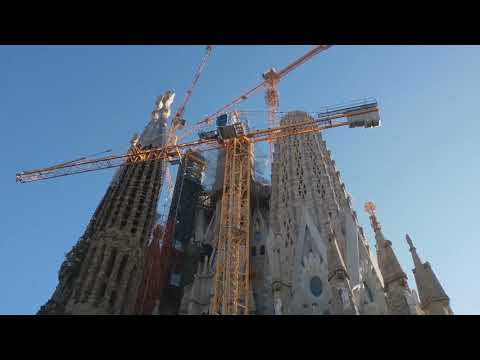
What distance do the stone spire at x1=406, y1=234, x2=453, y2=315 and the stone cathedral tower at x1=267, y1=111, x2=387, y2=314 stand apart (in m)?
2.85

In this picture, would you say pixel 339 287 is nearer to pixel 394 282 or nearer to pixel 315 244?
pixel 394 282

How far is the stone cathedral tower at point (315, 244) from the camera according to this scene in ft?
70.8

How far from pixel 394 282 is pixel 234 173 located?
1473cm

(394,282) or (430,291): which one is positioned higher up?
(394,282)

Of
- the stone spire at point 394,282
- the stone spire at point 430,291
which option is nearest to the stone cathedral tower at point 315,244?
the stone spire at point 394,282

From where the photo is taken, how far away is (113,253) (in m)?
30.2

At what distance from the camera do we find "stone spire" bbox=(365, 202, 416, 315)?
59.6 ft

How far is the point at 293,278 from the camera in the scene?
24453 mm

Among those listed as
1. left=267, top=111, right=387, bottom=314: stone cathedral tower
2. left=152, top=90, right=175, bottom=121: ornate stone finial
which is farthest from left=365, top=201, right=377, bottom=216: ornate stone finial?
left=152, top=90, right=175, bottom=121: ornate stone finial

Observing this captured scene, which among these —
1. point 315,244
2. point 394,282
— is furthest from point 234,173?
point 394,282

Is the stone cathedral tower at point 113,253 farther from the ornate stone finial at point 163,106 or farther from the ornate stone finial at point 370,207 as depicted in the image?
the ornate stone finial at point 370,207

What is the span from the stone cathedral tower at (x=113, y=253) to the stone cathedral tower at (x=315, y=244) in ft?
32.8

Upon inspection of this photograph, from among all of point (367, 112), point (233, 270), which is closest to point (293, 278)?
point (233, 270)
